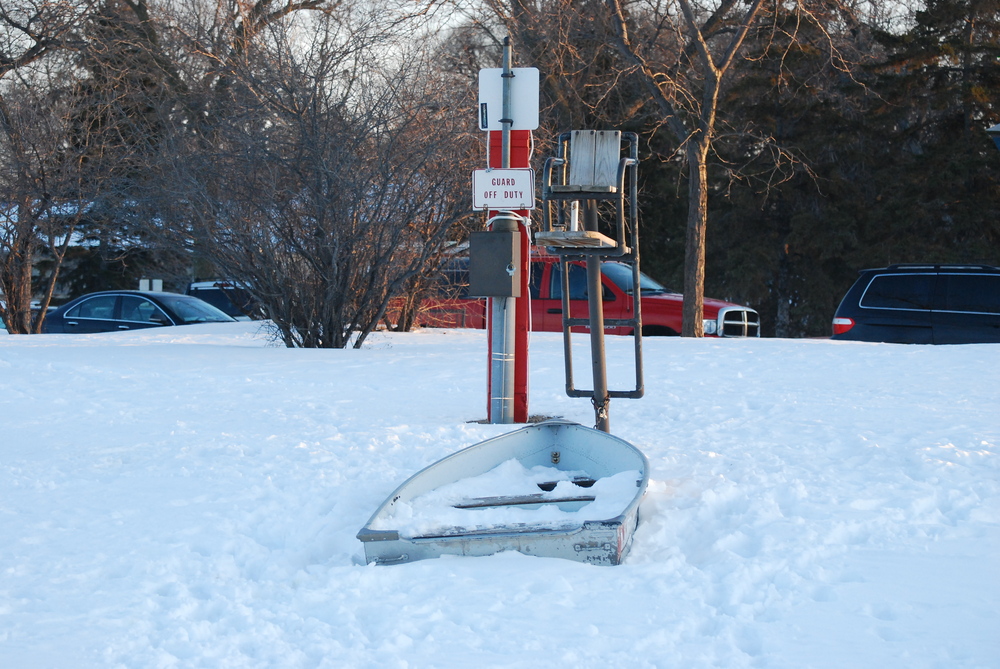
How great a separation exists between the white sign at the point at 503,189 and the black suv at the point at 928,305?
702cm

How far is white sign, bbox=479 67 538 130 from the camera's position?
22.6 ft

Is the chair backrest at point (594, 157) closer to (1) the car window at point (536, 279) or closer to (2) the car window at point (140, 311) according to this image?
(1) the car window at point (536, 279)

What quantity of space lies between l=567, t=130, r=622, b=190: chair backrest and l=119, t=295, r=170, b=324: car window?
12.1 meters

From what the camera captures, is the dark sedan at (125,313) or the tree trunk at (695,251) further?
the dark sedan at (125,313)

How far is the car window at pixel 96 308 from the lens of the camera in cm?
1645

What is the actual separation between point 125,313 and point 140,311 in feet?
0.94

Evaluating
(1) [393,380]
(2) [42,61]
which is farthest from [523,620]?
(2) [42,61]

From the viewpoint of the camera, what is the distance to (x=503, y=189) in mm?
6785

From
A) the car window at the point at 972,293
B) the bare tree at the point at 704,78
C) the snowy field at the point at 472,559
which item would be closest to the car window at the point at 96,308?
the snowy field at the point at 472,559

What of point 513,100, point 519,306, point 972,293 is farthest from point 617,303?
point 513,100

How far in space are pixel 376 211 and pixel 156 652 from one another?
27.3ft

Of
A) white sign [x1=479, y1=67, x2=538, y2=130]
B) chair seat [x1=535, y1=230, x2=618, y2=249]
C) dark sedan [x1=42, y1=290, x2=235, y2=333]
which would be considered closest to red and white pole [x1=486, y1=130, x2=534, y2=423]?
white sign [x1=479, y1=67, x2=538, y2=130]

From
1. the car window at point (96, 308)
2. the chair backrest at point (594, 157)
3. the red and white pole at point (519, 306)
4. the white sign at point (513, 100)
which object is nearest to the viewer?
the chair backrest at point (594, 157)

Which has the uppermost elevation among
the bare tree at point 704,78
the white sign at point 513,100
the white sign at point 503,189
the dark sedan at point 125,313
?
the bare tree at point 704,78
